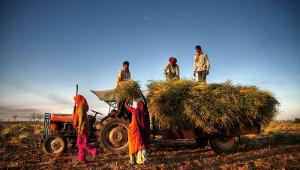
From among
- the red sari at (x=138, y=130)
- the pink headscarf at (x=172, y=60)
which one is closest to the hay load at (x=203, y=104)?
the red sari at (x=138, y=130)

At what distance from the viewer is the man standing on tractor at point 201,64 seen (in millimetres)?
9273

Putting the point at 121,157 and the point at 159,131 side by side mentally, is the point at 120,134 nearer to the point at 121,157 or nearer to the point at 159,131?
the point at 121,157

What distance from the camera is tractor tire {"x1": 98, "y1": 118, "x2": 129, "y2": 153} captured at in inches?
313

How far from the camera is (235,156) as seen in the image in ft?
24.2

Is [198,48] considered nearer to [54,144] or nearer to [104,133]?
[104,133]

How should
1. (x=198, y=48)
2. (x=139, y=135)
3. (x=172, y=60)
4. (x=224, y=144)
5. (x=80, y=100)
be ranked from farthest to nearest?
(x=198, y=48), (x=172, y=60), (x=224, y=144), (x=80, y=100), (x=139, y=135)

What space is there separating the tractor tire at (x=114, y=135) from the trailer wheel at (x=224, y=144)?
2.83m

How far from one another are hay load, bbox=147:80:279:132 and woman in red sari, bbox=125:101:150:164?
0.55 m

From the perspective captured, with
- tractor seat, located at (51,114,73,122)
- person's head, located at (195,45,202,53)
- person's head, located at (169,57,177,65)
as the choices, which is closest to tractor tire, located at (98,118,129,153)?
tractor seat, located at (51,114,73,122)

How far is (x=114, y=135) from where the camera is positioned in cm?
803

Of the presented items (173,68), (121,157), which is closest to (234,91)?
(173,68)

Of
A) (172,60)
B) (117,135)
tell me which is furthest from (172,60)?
A: (117,135)

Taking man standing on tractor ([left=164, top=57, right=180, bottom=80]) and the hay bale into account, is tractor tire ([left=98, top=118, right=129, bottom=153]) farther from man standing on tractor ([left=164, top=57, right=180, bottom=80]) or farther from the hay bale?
man standing on tractor ([left=164, top=57, right=180, bottom=80])

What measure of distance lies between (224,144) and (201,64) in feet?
10.0
